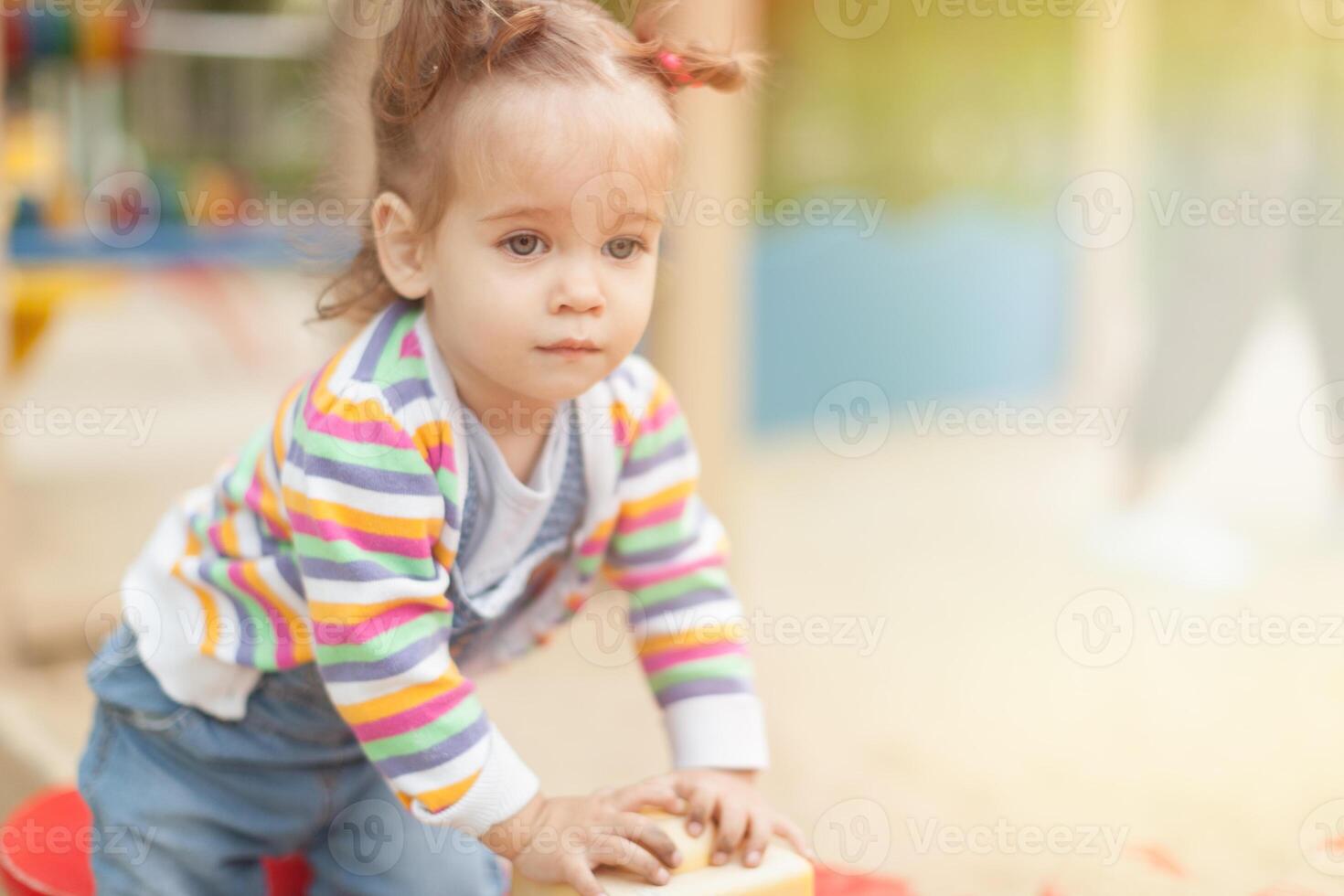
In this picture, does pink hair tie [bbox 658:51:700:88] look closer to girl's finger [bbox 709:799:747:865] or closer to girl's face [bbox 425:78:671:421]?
girl's face [bbox 425:78:671:421]

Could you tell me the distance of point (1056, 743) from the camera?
140 centimetres

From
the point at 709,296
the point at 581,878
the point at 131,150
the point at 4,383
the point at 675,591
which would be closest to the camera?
the point at 581,878

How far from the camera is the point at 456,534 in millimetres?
767

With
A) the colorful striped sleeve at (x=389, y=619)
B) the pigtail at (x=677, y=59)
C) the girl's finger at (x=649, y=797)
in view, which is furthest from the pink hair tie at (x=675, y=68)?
the girl's finger at (x=649, y=797)

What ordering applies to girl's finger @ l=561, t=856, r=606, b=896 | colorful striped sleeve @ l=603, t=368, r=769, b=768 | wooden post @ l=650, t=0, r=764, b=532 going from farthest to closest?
wooden post @ l=650, t=0, r=764, b=532 → colorful striped sleeve @ l=603, t=368, r=769, b=768 → girl's finger @ l=561, t=856, r=606, b=896

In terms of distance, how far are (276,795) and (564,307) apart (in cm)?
37

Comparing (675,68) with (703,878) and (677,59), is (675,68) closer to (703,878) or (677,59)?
(677,59)

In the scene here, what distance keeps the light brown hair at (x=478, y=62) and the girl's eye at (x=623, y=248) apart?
0.25 ft

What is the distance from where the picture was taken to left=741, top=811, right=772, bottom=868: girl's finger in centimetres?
74

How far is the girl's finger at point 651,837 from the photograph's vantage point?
719 mm

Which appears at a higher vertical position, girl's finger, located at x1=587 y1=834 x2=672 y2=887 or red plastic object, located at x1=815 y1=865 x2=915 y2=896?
girl's finger, located at x1=587 y1=834 x2=672 y2=887

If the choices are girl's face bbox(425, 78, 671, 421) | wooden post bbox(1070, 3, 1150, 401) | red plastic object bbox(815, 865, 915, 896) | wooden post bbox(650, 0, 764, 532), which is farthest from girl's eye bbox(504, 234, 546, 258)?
wooden post bbox(1070, 3, 1150, 401)

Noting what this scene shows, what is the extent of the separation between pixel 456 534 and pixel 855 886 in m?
0.34

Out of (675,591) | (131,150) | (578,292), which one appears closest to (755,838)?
(675,591)
